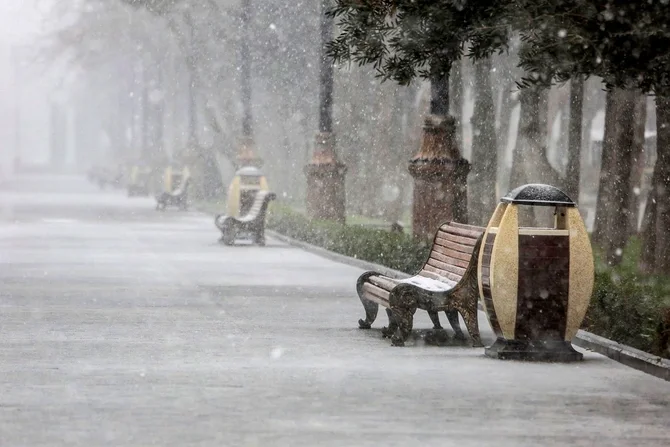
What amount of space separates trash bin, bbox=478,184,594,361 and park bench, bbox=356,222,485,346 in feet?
2.92

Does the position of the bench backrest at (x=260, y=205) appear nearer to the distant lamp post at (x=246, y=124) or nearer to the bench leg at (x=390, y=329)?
the distant lamp post at (x=246, y=124)

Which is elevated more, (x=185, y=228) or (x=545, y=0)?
(x=545, y=0)

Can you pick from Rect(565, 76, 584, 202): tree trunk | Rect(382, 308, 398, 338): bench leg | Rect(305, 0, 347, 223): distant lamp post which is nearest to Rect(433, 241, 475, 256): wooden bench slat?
Rect(382, 308, 398, 338): bench leg

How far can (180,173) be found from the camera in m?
60.6

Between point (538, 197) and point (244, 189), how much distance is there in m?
21.5

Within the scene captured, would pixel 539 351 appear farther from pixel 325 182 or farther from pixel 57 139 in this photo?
pixel 57 139

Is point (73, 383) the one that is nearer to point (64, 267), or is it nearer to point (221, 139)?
point (64, 267)

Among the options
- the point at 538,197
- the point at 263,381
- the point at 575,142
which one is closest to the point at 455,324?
the point at 538,197

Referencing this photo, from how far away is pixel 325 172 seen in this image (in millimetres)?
33406

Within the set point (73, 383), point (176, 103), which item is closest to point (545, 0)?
point (73, 383)

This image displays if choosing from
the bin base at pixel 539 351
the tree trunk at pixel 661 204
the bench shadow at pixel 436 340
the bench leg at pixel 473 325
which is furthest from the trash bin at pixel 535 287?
the tree trunk at pixel 661 204

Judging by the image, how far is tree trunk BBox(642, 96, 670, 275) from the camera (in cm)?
1906

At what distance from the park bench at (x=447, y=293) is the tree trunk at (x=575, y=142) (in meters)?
13.6

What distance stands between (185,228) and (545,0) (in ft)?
81.0
